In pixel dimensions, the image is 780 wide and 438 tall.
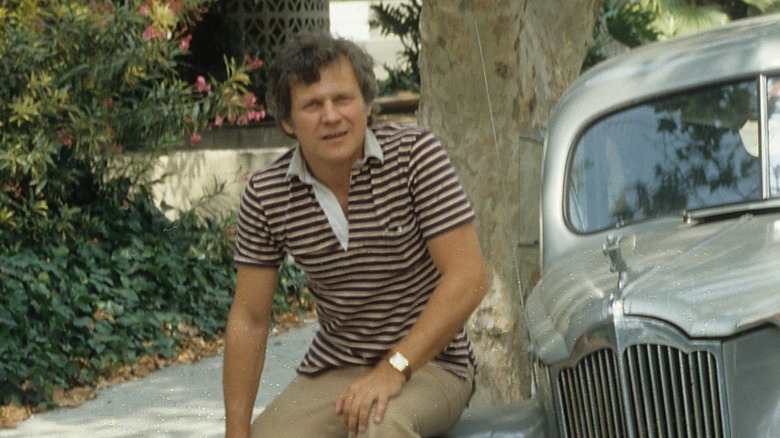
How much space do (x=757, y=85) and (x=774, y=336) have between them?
4.17ft

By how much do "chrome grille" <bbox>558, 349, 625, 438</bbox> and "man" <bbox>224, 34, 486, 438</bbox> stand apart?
0.31 meters

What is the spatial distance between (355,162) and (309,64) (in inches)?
11.5

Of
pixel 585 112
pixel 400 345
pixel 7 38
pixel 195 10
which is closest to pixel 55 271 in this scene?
pixel 7 38

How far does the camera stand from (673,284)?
12.2 feet

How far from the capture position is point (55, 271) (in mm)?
8445

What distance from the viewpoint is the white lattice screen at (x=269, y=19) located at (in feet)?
42.9

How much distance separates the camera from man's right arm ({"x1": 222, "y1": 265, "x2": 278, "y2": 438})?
13.6ft

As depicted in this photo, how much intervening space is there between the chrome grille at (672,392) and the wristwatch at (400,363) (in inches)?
22.6

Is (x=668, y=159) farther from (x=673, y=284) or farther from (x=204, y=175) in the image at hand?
(x=204, y=175)

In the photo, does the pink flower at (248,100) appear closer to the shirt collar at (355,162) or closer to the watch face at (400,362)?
the shirt collar at (355,162)

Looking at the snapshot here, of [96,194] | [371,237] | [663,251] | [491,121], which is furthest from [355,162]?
[96,194]

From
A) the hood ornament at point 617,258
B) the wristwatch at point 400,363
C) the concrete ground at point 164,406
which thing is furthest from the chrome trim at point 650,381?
the concrete ground at point 164,406

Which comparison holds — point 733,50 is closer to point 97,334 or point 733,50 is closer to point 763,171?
point 763,171

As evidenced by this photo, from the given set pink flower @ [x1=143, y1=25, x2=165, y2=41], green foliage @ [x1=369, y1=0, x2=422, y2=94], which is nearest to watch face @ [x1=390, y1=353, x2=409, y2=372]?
pink flower @ [x1=143, y1=25, x2=165, y2=41]
